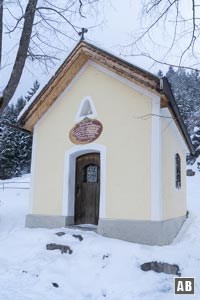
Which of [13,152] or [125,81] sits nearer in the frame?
[125,81]

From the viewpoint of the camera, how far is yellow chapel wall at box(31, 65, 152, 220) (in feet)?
27.4

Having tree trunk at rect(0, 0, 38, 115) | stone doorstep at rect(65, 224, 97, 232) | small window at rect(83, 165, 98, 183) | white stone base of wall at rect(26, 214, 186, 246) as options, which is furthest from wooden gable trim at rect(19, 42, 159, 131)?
stone doorstep at rect(65, 224, 97, 232)

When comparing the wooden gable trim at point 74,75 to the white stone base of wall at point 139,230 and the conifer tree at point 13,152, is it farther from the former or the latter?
the conifer tree at point 13,152

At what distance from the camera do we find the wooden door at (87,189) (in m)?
9.62

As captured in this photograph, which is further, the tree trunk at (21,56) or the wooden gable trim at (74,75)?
the wooden gable trim at (74,75)

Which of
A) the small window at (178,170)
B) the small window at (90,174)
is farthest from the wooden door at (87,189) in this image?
the small window at (178,170)

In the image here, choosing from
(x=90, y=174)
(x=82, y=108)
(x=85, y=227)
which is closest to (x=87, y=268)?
(x=85, y=227)

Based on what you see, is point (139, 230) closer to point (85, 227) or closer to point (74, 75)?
point (85, 227)

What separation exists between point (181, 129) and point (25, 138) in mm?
29527

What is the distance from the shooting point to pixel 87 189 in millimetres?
9852

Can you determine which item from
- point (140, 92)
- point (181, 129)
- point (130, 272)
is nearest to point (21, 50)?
point (140, 92)

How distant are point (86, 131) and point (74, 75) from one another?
73.5 inches
